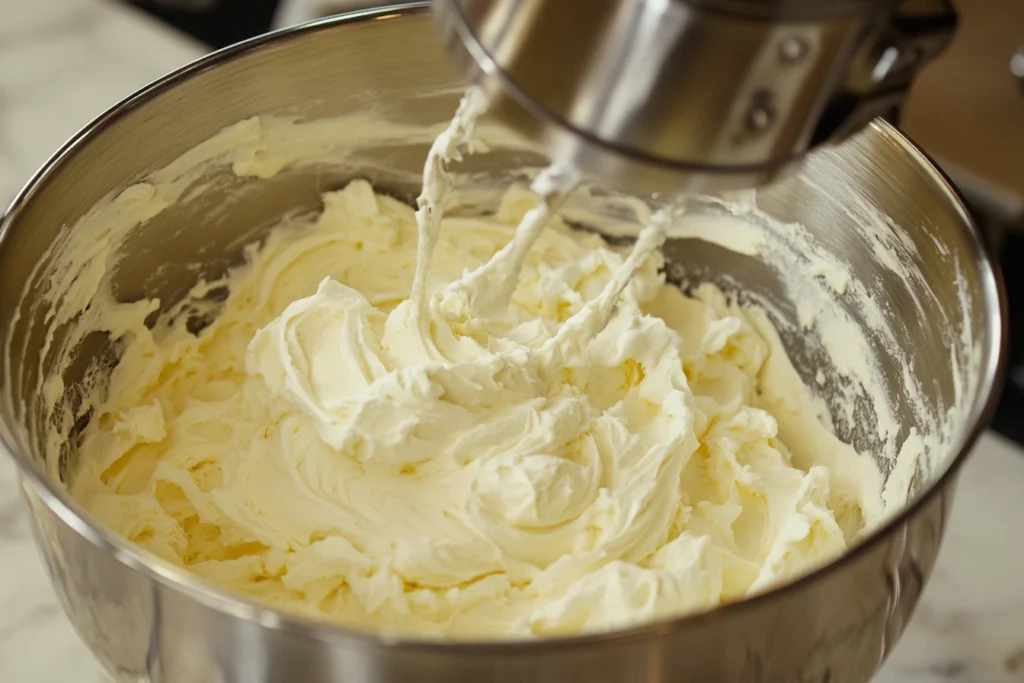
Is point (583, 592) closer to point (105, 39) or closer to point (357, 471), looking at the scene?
point (357, 471)

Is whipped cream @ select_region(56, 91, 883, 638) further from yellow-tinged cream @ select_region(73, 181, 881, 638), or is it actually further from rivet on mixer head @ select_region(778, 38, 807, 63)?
rivet on mixer head @ select_region(778, 38, 807, 63)

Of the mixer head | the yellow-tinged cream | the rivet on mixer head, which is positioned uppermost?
the rivet on mixer head

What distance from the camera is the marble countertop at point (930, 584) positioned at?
107cm

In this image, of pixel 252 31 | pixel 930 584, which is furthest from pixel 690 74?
pixel 252 31

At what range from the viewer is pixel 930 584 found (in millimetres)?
1179

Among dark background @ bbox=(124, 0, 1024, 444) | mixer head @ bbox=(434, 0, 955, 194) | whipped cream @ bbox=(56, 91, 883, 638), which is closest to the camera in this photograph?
mixer head @ bbox=(434, 0, 955, 194)

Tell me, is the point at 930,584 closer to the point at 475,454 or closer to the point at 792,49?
the point at 475,454

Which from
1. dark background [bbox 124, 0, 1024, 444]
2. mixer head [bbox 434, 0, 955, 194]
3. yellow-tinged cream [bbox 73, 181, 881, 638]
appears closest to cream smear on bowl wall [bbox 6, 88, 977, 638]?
yellow-tinged cream [bbox 73, 181, 881, 638]

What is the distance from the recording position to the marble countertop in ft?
3.51

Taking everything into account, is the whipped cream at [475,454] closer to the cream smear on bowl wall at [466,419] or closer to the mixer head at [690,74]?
the cream smear on bowl wall at [466,419]

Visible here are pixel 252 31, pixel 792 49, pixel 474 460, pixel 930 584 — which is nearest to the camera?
pixel 792 49

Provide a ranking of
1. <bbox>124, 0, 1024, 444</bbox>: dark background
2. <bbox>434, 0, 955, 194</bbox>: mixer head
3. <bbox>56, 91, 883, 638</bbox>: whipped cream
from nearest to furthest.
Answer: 1. <bbox>434, 0, 955, 194</bbox>: mixer head
2. <bbox>56, 91, 883, 638</bbox>: whipped cream
3. <bbox>124, 0, 1024, 444</bbox>: dark background

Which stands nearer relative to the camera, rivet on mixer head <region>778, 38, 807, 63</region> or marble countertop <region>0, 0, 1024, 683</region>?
rivet on mixer head <region>778, 38, 807, 63</region>

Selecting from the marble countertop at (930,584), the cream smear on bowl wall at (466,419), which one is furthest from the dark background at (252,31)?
the cream smear on bowl wall at (466,419)
